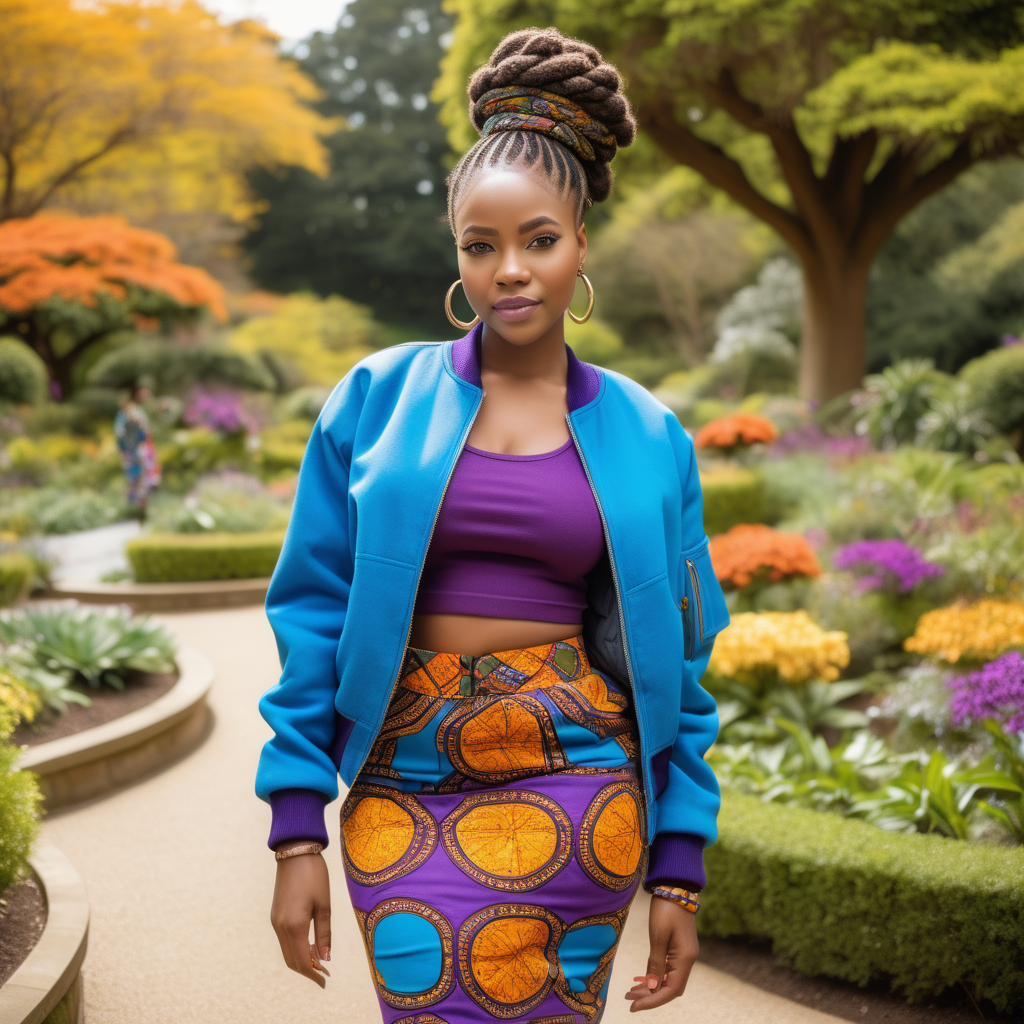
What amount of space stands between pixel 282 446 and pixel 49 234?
5.24 metres

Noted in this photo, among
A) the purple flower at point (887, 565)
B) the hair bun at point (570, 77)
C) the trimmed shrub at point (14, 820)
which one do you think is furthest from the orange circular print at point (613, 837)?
the purple flower at point (887, 565)

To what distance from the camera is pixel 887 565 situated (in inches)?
233

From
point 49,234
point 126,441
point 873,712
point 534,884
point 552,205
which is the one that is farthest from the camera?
point 49,234

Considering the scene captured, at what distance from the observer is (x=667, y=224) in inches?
1084

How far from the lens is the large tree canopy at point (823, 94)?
11547mm

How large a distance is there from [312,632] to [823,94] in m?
12.2

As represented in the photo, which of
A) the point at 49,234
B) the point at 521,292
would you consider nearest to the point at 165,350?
the point at 49,234

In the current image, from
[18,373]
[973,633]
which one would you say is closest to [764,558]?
[973,633]

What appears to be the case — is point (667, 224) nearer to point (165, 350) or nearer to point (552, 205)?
point (165, 350)

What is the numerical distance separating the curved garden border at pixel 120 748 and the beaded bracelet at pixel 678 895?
11.3 ft

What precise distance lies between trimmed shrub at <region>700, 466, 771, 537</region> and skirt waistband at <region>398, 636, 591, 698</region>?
26.7 ft

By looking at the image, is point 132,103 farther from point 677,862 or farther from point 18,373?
point 677,862

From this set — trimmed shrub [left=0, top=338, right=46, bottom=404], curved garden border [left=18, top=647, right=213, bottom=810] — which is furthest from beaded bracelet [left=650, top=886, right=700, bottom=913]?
trimmed shrub [left=0, top=338, right=46, bottom=404]

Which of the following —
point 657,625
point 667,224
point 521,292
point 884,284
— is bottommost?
point 657,625
